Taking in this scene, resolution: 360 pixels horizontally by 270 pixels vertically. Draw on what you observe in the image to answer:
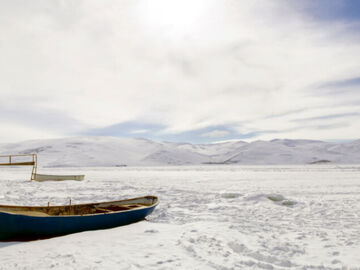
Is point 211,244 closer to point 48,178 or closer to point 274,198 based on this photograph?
point 274,198

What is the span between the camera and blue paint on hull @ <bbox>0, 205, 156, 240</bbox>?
324 inches

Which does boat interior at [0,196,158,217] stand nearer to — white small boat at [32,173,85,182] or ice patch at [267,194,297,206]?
ice patch at [267,194,297,206]

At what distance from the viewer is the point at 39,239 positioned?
8.65 metres

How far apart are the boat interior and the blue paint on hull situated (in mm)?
1137

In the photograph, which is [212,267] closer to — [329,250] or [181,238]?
[181,238]

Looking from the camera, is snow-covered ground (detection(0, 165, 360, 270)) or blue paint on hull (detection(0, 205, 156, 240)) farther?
blue paint on hull (detection(0, 205, 156, 240))

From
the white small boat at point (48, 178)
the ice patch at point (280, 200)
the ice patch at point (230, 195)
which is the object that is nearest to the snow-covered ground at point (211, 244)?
the ice patch at point (280, 200)

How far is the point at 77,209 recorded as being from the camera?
1122 centimetres

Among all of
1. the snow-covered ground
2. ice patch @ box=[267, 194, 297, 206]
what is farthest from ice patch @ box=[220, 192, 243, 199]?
the snow-covered ground

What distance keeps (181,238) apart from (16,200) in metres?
12.4

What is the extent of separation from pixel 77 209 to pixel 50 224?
254cm

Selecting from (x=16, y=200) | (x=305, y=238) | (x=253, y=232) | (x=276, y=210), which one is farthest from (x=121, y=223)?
(x=16, y=200)

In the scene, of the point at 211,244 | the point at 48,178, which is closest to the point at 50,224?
the point at 211,244

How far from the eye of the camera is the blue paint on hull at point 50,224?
27.0 ft
